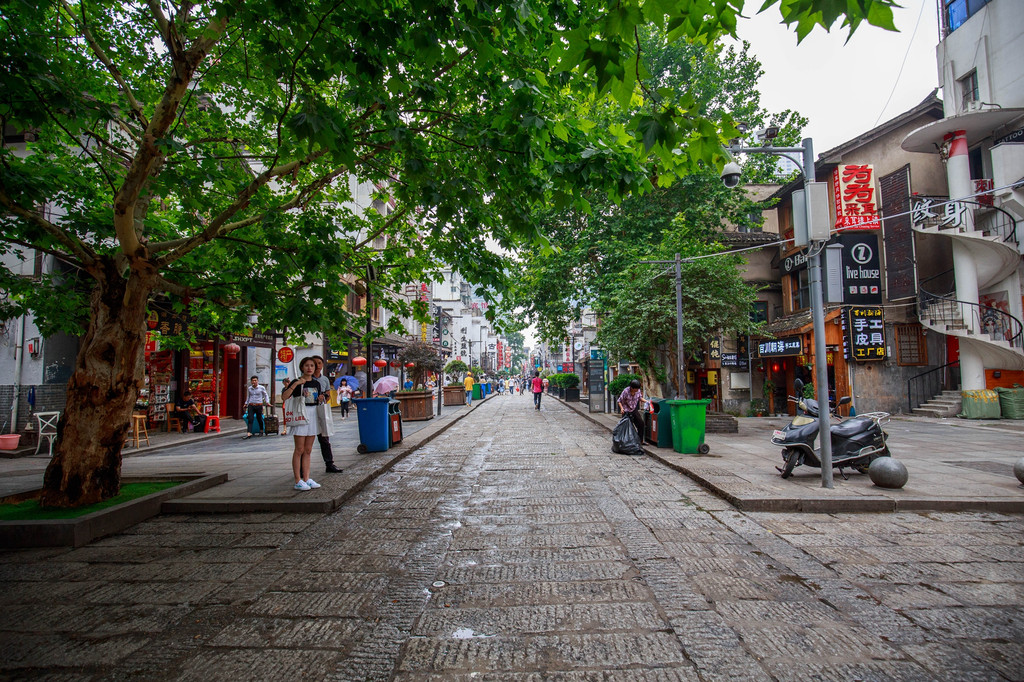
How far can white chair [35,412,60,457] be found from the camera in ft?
39.0

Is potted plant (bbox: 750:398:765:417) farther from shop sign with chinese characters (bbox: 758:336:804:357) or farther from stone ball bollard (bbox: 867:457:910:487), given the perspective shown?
stone ball bollard (bbox: 867:457:910:487)

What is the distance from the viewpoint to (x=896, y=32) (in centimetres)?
263

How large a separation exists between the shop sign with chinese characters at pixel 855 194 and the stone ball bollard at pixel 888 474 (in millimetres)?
15002

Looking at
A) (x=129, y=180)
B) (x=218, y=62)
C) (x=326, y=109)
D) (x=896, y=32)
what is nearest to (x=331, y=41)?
(x=326, y=109)

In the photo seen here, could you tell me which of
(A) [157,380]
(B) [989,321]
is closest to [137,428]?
(A) [157,380]

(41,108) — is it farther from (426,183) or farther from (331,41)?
(426,183)

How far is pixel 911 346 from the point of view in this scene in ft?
64.9

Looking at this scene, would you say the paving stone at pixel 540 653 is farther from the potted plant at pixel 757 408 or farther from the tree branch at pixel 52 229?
the potted plant at pixel 757 408

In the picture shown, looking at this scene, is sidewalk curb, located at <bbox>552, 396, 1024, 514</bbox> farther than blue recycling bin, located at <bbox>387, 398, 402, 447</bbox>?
No

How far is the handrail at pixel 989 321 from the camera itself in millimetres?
16703

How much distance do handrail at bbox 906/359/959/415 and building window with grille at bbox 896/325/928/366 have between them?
1.93 ft

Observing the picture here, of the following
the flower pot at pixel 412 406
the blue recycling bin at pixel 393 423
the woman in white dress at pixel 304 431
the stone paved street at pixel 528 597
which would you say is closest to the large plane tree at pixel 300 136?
the woman in white dress at pixel 304 431

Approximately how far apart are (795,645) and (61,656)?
4.29 m

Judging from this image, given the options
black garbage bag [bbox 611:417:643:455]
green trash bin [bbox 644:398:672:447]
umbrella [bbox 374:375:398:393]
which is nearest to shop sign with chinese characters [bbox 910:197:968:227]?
green trash bin [bbox 644:398:672:447]
